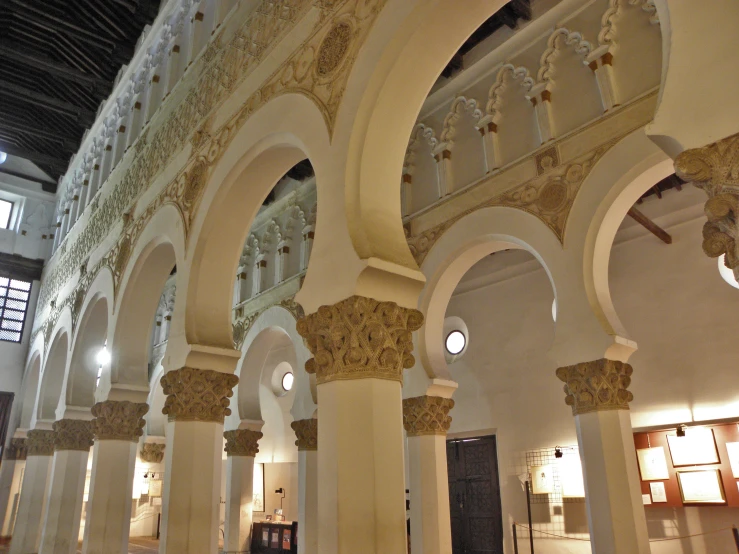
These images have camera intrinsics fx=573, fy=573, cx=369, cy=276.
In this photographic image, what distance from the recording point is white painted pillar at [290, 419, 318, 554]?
797 cm

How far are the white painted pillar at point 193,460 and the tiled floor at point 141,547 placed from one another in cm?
758

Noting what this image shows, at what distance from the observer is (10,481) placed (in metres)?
14.2

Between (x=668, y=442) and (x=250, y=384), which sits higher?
(x=250, y=384)

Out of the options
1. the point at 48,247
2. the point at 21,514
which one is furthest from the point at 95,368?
the point at 48,247

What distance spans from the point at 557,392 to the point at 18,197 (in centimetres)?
1468

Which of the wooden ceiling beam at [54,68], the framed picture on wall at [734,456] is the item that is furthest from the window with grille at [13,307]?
the framed picture on wall at [734,456]

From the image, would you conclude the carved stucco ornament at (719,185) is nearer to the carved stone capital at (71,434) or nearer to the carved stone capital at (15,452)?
the carved stone capital at (71,434)

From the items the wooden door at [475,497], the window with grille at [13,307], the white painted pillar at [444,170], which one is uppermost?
the window with grille at [13,307]

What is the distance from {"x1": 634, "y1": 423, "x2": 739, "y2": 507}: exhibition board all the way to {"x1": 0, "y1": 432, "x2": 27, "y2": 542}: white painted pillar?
13772mm

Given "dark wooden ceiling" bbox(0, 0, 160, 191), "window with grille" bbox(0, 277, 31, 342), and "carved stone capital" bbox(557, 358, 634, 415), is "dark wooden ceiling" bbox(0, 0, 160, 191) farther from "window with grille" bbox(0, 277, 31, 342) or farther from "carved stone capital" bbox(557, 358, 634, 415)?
"carved stone capital" bbox(557, 358, 634, 415)

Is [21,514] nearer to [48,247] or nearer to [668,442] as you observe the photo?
[48,247]

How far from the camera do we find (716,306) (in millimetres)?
8156

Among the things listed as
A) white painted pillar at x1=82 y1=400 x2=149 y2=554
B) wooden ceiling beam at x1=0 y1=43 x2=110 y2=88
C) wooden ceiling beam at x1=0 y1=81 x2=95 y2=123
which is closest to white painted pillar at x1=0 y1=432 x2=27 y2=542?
wooden ceiling beam at x1=0 y1=81 x2=95 y2=123

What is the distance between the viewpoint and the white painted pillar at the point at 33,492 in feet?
37.6
